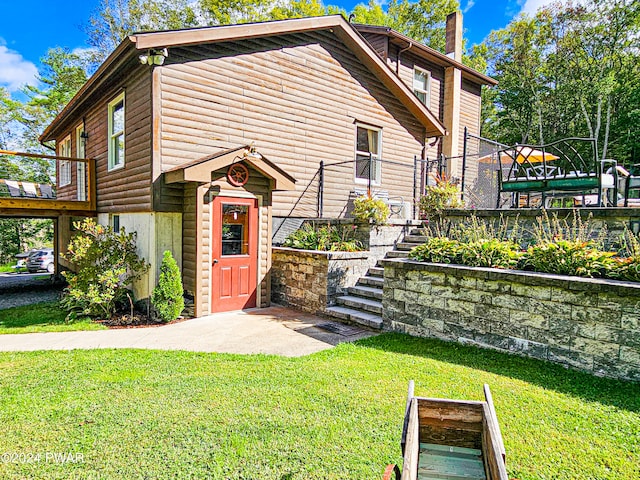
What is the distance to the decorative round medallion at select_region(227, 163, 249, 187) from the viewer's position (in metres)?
7.17

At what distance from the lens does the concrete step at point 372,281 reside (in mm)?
7102

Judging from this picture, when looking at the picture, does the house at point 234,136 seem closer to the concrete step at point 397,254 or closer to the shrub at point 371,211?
the shrub at point 371,211

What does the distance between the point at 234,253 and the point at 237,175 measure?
1483 mm

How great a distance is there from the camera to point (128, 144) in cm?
789

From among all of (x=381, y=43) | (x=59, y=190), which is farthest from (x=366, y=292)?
(x=59, y=190)

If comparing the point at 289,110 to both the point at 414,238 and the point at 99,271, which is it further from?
the point at 99,271

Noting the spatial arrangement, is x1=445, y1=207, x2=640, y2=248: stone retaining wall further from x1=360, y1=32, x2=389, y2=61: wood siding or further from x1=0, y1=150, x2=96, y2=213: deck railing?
x1=0, y1=150, x2=96, y2=213: deck railing

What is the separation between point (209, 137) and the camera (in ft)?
25.0

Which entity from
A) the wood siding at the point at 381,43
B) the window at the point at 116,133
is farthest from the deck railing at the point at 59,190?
the wood siding at the point at 381,43

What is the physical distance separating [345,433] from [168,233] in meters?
5.42

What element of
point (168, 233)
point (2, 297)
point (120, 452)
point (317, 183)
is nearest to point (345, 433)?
point (120, 452)

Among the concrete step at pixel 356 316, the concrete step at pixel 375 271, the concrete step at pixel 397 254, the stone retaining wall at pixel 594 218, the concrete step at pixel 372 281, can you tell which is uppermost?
the stone retaining wall at pixel 594 218

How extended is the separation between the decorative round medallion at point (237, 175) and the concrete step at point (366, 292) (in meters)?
2.88

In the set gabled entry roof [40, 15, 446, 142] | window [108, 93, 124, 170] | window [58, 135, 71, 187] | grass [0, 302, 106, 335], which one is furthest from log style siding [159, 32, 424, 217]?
window [58, 135, 71, 187]
